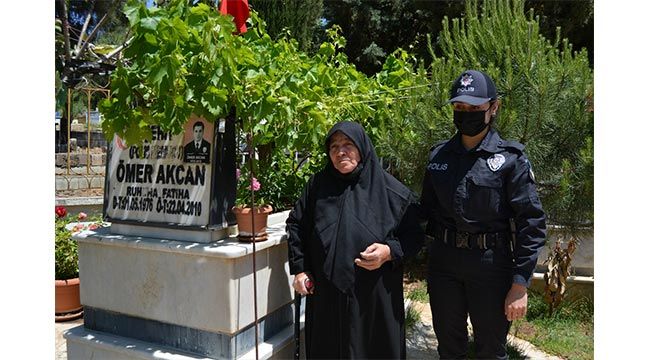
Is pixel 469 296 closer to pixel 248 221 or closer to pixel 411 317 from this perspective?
pixel 248 221

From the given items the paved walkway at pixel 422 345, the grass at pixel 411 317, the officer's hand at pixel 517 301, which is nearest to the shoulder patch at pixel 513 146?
the officer's hand at pixel 517 301

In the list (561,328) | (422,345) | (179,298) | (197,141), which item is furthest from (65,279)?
(561,328)

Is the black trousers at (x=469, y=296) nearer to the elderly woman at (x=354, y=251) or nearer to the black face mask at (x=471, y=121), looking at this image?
the elderly woman at (x=354, y=251)

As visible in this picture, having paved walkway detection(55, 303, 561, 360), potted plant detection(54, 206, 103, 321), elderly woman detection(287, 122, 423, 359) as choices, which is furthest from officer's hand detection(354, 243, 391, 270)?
potted plant detection(54, 206, 103, 321)

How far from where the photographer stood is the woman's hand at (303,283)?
242 cm

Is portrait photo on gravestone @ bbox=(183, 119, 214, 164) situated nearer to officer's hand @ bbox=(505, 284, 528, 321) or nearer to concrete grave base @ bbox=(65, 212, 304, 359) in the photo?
concrete grave base @ bbox=(65, 212, 304, 359)

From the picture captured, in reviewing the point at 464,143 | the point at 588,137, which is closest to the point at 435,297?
the point at 464,143

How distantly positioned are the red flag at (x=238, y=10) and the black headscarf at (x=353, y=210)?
3.01 feet

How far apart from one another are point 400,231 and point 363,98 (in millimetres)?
1267

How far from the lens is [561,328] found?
4.48 meters

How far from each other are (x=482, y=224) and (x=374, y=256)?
0.54 metres

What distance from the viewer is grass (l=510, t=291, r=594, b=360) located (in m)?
3.95

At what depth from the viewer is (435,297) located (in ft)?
8.11

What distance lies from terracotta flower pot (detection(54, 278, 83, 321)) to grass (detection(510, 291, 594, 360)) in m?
4.05
